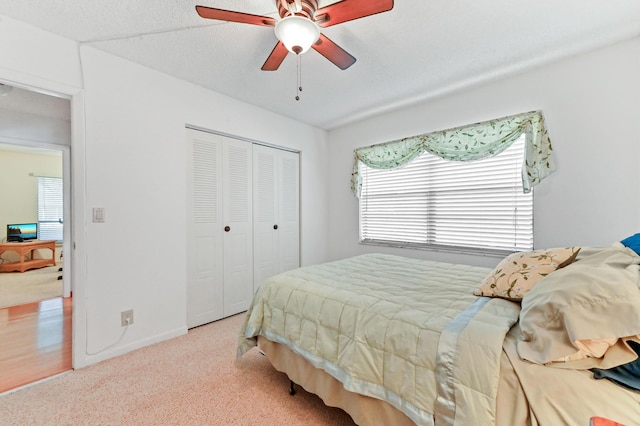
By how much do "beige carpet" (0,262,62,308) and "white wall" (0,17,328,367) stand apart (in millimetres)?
2250

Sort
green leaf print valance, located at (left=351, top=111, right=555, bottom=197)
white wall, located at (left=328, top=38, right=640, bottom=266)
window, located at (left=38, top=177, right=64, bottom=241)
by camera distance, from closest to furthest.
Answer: white wall, located at (left=328, top=38, right=640, bottom=266)
green leaf print valance, located at (left=351, top=111, right=555, bottom=197)
window, located at (left=38, top=177, right=64, bottom=241)

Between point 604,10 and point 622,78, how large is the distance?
655 millimetres

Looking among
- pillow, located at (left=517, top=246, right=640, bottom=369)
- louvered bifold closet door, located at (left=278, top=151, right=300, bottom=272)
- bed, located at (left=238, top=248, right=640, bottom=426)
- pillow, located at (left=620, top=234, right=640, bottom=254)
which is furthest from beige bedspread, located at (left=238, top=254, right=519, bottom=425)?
louvered bifold closet door, located at (left=278, top=151, right=300, bottom=272)

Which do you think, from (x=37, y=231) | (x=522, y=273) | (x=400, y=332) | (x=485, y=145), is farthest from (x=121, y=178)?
(x=37, y=231)

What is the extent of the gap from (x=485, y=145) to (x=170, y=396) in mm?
3284

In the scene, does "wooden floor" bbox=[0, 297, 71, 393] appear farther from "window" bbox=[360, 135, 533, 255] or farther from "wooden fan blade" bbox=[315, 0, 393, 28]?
"window" bbox=[360, 135, 533, 255]

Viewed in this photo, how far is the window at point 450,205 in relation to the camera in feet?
8.35

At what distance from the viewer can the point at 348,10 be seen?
1404mm

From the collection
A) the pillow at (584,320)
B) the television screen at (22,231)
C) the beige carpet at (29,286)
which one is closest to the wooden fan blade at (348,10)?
the pillow at (584,320)

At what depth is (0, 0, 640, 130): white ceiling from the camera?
1.71 m

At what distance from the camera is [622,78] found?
2.07 meters

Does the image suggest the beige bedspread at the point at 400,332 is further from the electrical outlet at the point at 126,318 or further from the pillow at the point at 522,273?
the electrical outlet at the point at 126,318

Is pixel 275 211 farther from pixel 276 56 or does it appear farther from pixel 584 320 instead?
pixel 584 320

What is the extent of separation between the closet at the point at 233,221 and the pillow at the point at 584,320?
270cm
